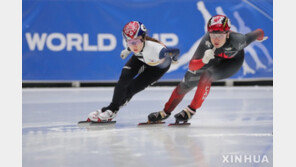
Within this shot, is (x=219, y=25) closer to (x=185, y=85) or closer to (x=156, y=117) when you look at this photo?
(x=185, y=85)

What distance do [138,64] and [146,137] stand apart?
1.18 m

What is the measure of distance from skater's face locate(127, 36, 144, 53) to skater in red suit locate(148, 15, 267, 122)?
0.58 m

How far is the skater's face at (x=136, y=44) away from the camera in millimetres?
4609

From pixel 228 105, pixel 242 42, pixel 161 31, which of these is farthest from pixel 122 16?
pixel 242 42

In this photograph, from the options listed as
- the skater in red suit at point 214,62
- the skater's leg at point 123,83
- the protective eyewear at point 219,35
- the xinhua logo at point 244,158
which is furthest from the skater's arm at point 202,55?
the xinhua logo at point 244,158

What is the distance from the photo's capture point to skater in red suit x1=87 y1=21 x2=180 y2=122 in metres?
4.61

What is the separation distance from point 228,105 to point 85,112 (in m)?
2.18

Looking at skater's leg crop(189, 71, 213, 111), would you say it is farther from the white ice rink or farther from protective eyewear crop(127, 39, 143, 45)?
protective eyewear crop(127, 39, 143, 45)

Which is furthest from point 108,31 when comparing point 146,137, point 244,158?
point 244,158

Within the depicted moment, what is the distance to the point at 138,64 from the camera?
5.03m

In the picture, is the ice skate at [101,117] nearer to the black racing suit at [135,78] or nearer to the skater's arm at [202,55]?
the black racing suit at [135,78]

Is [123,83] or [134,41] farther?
[123,83]

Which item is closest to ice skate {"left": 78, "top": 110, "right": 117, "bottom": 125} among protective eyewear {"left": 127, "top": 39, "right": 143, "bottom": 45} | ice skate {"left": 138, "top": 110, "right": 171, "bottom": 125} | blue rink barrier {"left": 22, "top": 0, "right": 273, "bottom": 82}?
ice skate {"left": 138, "top": 110, "right": 171, "bottom": 125}

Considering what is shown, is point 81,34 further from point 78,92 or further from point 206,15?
point 206,15
